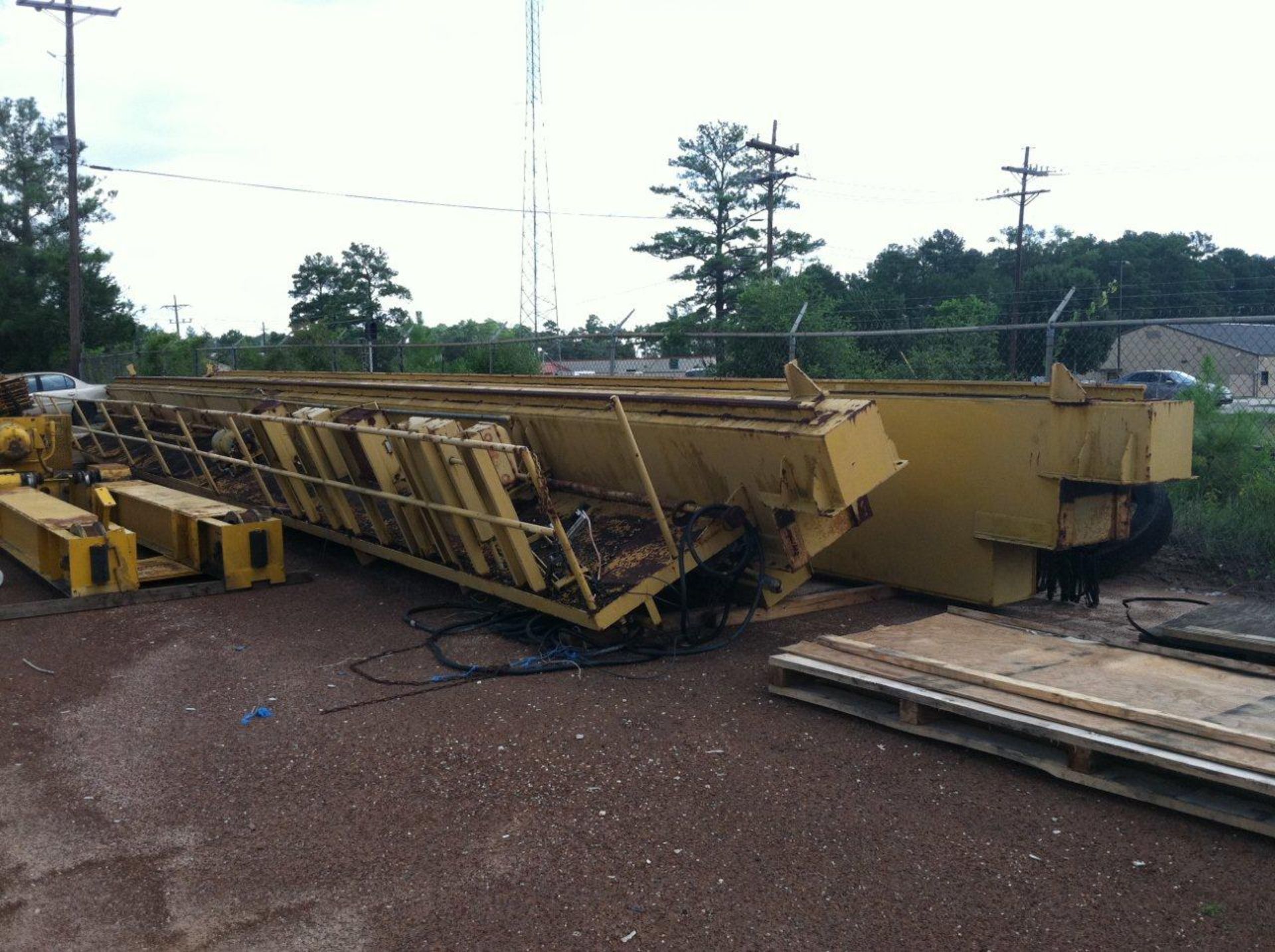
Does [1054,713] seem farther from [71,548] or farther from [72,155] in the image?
[72,155]

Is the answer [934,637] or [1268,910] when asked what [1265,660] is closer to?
[934,637]

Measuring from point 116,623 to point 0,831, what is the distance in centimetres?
309

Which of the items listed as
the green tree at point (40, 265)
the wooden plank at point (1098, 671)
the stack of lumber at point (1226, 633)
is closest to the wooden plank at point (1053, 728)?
the wooden plank at point (1098, 671)

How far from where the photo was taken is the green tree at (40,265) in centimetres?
3388

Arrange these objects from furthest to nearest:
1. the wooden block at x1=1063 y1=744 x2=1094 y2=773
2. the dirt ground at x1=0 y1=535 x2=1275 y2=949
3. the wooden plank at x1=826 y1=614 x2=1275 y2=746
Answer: the wooden plank at x1=826 y1=614 x2=1275 y2=746
the wooden block at x1=1063 y1=744 x2=1094 y2=773
the dirt ground at x1=0 y1=535 x2=1275 y2=949

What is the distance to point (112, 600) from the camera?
7125 millimetres

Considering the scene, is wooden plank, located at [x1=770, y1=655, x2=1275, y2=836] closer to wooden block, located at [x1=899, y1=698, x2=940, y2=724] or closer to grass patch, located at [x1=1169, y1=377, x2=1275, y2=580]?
wooden block, located at [x1=899, y1=698, x2=940, y2=724]

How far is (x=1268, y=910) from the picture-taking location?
3.11m

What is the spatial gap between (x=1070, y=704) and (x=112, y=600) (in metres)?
5.97

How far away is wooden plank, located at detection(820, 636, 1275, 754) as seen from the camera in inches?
147

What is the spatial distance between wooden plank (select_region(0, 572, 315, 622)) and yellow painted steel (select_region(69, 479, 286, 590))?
0.11 m

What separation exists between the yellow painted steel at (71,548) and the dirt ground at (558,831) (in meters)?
1.66

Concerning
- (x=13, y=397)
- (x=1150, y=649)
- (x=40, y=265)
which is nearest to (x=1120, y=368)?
(x=1150, y=649)

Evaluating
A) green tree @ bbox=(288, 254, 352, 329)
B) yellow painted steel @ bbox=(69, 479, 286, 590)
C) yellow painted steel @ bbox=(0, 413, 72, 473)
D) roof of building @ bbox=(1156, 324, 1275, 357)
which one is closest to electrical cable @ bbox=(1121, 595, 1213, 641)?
yellow painted steel @ bbox=(69, 479, 286, 590)
